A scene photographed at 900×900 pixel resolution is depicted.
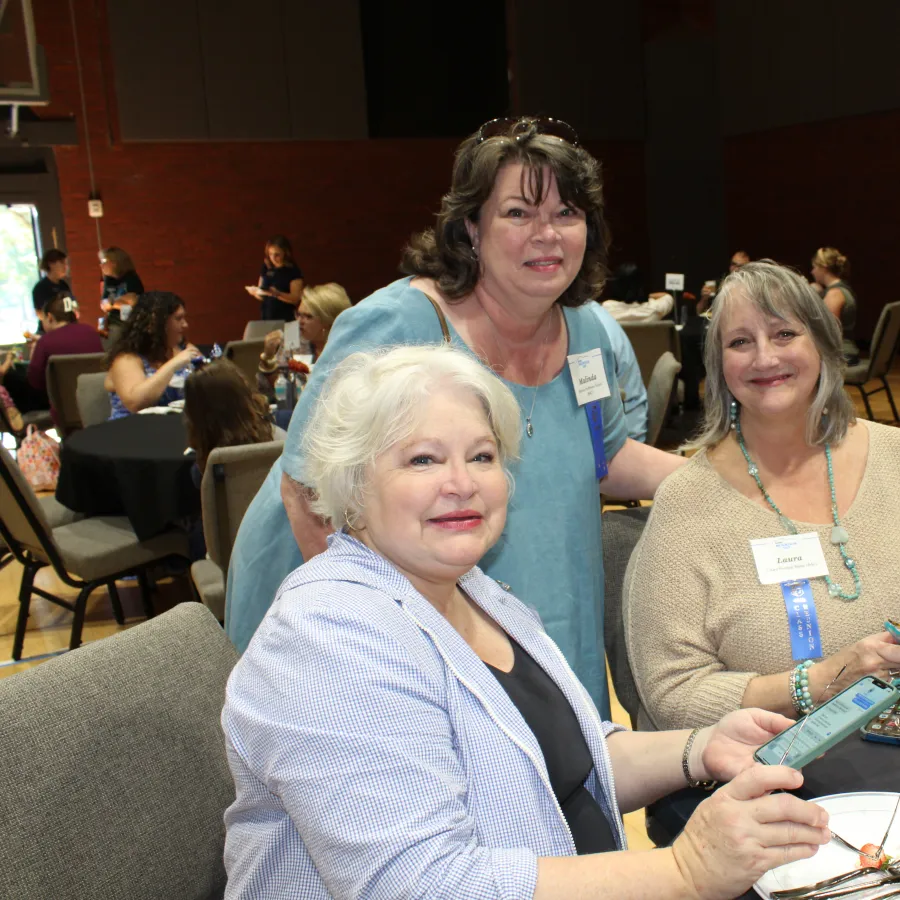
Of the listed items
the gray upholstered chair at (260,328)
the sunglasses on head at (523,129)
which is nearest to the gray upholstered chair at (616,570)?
the sunglasses on head at (523,129)

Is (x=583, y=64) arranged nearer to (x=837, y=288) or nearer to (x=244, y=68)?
(x=244, y=68)

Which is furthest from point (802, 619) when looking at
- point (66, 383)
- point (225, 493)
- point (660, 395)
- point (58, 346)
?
point (58, 346)

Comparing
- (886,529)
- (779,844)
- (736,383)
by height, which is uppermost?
(736,383)

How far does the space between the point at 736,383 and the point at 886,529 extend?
376 millimetres

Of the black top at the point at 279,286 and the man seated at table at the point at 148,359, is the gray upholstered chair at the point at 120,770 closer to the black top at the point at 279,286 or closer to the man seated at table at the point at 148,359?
the man seated at table at the point at 148,359

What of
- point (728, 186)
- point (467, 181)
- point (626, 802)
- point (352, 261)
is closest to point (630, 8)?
point (728, 186)

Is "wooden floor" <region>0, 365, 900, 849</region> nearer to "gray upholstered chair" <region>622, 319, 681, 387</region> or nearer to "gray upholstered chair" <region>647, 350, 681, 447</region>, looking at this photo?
"gray upholstered chair" <region>647, 350, 681, 447</region>

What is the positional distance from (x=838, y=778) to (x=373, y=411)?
80 cm

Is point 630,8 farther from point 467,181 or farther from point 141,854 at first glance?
point 141,854

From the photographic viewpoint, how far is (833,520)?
1.77 meters

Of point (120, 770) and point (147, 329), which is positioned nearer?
point (120, 770)

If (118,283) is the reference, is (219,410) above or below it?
below

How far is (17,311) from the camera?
35.3 ft

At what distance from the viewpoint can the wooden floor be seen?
4.19m
